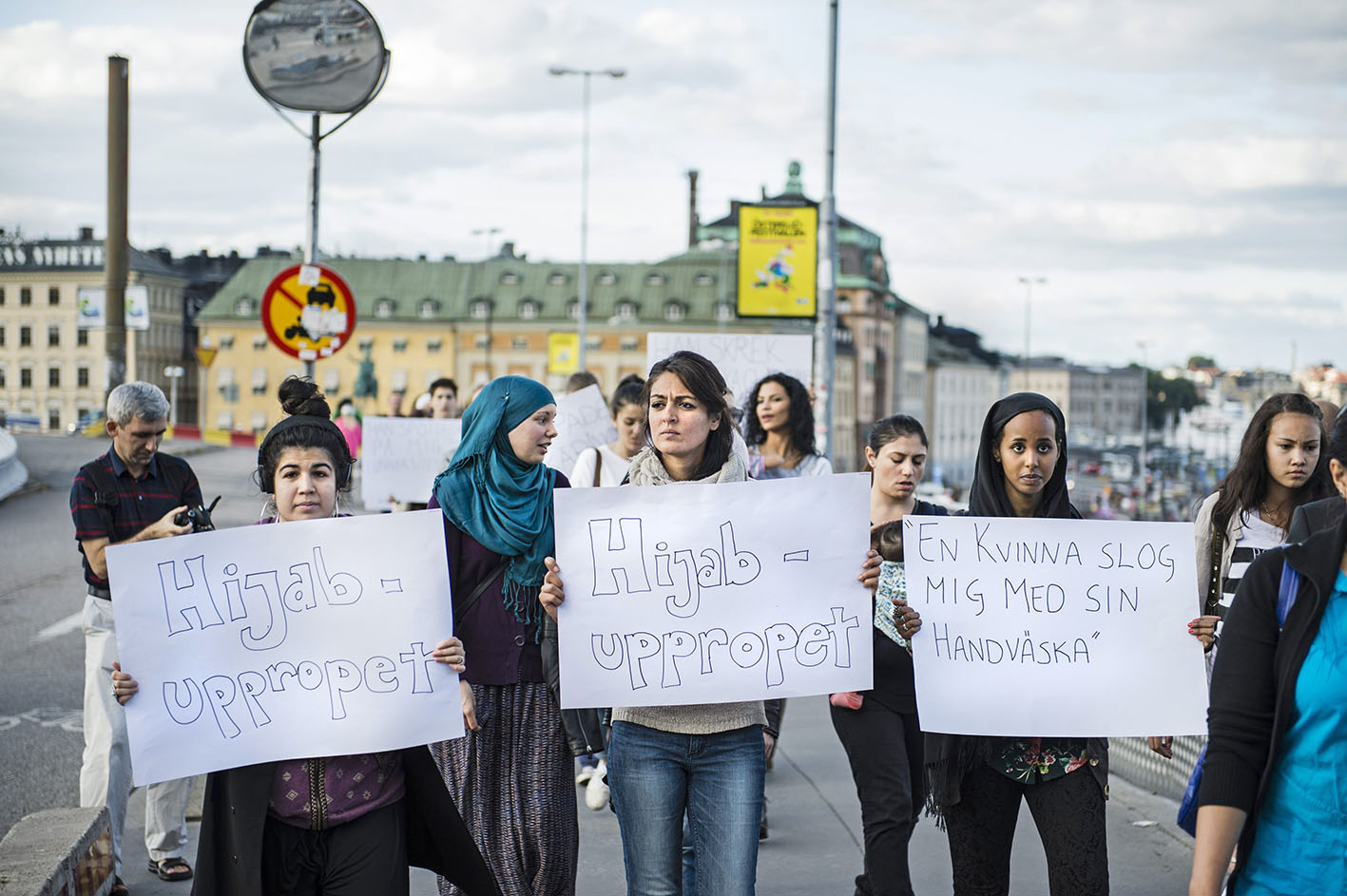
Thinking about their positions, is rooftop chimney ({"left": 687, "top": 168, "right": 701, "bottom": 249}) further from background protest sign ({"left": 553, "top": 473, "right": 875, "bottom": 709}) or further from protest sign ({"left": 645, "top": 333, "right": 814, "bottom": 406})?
background protest sign ({"left": 553, "top": 473, "right": 875, "bottom": 709})

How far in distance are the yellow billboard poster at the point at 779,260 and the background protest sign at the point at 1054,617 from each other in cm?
1763

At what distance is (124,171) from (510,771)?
35.2 feet

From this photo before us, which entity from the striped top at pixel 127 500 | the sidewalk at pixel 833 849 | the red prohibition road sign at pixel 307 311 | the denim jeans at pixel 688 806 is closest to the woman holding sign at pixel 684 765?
the denim jeans at pixel 688 806

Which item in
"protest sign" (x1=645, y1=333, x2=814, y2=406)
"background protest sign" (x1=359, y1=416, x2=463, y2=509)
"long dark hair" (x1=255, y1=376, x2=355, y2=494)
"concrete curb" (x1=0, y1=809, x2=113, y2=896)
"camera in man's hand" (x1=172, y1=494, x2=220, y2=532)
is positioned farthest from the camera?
"background protest sign" (x1=359, y1=416, x2=463, y2=509)

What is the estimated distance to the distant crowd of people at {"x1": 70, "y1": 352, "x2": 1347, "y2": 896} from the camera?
9.30 ft

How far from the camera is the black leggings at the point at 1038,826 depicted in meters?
4.12

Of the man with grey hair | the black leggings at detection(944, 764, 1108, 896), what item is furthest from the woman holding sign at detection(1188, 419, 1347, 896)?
the man with grey hair

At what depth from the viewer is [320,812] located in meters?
3.73

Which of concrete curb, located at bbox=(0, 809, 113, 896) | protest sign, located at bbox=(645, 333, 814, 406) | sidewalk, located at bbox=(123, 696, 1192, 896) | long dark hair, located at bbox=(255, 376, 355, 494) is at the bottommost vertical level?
sidewalk, located at bbox=(123, 696, 1192, 896)

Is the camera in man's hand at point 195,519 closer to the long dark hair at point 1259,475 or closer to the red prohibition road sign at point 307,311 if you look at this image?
the long dark hair at point 1259,475

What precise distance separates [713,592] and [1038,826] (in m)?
1.10

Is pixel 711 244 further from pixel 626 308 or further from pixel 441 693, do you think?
pixel 441 693

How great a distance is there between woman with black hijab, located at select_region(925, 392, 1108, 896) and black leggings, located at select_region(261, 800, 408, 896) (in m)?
1.57

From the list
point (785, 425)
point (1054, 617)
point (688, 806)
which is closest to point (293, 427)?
point (688, 806)
